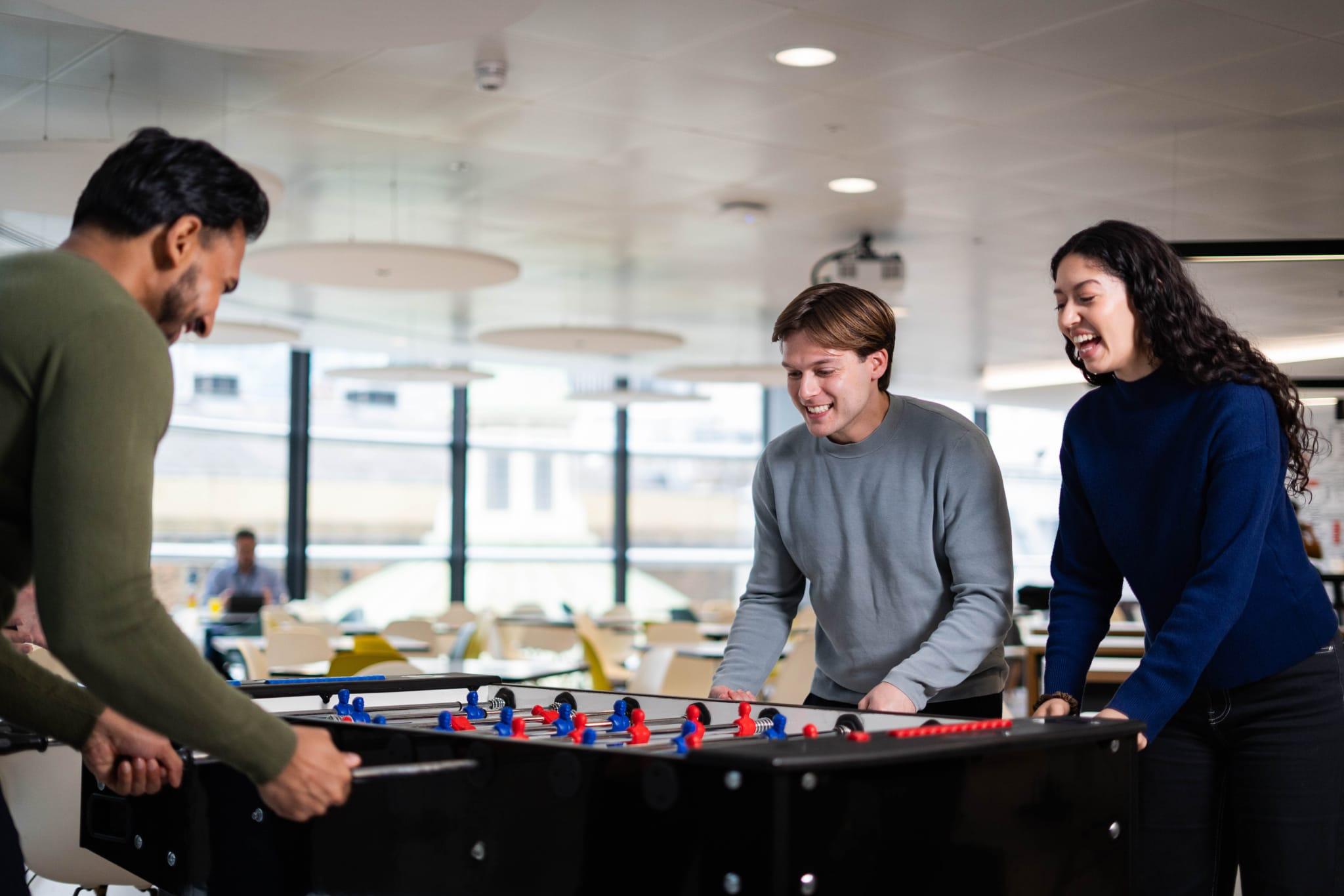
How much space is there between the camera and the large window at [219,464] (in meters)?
12.9

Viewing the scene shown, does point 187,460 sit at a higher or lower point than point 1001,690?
higher

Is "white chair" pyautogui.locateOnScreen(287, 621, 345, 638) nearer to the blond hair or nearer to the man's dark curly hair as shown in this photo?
the blond hair

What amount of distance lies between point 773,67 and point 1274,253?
92.1 inches

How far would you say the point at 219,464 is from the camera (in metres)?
13.4

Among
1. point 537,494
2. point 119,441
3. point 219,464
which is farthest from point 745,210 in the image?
point 537,494

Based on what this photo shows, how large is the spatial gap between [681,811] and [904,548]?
1189 mm

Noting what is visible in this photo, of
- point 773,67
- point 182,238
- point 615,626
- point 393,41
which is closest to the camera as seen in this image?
point 182,238

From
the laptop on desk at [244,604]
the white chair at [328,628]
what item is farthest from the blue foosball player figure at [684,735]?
the laptop on desk at [244,604]

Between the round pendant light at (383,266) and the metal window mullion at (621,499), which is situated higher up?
the round pendant light at (383,266)

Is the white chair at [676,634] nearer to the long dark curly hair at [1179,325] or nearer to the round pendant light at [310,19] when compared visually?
the round pendant light at [310,19]

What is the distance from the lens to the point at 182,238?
186cm

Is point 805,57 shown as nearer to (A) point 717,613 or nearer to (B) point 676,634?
(B) point 676,634

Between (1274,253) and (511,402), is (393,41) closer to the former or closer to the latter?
(1274,253)

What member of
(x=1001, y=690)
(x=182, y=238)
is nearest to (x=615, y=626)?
(x=1001, y=690)
